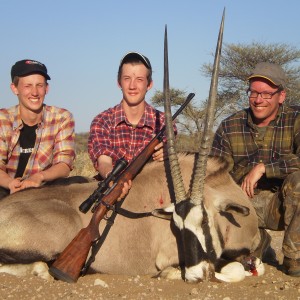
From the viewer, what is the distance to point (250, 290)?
3.93 metres

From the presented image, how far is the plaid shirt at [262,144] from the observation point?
4.89m

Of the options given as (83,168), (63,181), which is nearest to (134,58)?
(63,181)

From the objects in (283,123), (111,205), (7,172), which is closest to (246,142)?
(283,123)

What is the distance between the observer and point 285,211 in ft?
15.5

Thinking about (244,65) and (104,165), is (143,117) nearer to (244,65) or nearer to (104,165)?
(104,165)

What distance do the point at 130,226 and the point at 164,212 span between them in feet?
1.41

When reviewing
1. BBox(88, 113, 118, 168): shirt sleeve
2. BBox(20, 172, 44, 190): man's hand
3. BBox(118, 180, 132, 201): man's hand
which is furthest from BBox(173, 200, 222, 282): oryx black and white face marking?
BBox(20, 172, 44, 190): man's hand

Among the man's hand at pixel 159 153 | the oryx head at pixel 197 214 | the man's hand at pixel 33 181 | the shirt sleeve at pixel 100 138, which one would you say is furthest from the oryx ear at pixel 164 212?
the man's hand at pixel 33 181

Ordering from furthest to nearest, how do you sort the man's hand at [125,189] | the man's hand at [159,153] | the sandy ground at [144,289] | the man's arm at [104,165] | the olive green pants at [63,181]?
the olive green pants at [63,181]
the man's arm at [104,165]
the man's hand at [159,153]
the man's hand at [125,189]
the sandy ground at [144,289]

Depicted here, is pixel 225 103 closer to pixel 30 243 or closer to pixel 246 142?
pixel 246 142

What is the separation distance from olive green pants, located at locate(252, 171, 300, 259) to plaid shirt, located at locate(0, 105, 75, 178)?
1.94 meters

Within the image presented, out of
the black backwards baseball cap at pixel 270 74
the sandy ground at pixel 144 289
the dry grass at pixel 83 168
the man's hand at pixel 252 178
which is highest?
the black backwards baseball cap at pixel 270 74

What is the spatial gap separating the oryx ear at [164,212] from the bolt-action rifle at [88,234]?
40 cm

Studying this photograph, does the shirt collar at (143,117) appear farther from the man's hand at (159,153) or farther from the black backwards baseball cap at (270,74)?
the black backwards baseball cap at (270,74)
